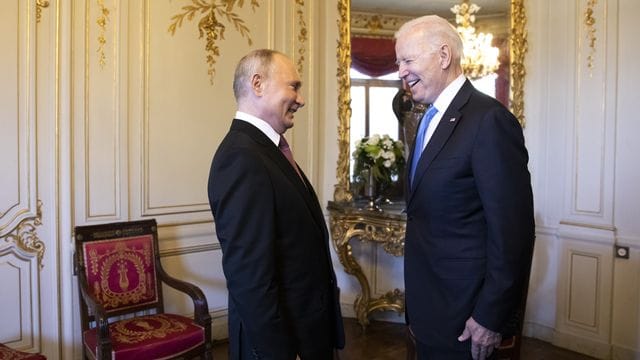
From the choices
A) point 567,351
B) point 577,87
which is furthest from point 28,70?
point 567,351

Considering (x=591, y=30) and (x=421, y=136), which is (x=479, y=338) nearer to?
(x=421, y=136)

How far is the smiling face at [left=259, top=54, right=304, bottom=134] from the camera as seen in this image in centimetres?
156

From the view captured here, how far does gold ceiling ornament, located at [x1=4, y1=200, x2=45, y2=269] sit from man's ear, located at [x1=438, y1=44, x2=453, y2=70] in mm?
2157

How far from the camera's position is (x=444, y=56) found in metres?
1.52

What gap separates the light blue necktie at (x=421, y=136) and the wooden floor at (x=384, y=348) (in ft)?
6.29

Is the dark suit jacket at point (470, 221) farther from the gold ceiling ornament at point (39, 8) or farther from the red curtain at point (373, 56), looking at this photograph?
the red curtain at point (373, 56)

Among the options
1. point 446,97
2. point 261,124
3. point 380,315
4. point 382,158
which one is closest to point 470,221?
point 446,97

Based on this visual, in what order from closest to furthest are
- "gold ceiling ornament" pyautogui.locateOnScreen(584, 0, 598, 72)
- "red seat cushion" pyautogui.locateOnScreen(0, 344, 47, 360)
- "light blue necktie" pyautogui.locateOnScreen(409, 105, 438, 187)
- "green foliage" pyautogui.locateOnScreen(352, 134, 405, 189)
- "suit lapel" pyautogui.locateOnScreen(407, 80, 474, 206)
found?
"suit lapel" pyautogui.locateOnScreen(407, 80, 474, 206) → "light blue necktie" pyautogui.locateOnScreen(409, 105, 438, 187) → "red seat cushion" pyautogui.locateOnScreen(0, 344, 47, 360) → "gold ceiling ornament" pyautogui.locateOnScreen(584, 0, 598, 72) → "green foliage" pyautogui.locateOnScreen(352, 134, 405, 189)

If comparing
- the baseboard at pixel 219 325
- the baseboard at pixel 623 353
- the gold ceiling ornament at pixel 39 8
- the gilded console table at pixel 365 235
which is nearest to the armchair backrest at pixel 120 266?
the baseboard at pixel 219 325

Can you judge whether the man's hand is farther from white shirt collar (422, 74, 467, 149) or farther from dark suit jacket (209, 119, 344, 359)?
white shirt collar (422, 74, 467, 149)

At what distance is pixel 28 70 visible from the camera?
8.61ft

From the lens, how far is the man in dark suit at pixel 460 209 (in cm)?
140

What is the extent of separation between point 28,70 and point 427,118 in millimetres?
2034

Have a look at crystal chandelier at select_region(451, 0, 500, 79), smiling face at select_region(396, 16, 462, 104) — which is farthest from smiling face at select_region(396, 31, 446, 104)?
crystal chandelier at select_region(451, 0, 500, 79)
